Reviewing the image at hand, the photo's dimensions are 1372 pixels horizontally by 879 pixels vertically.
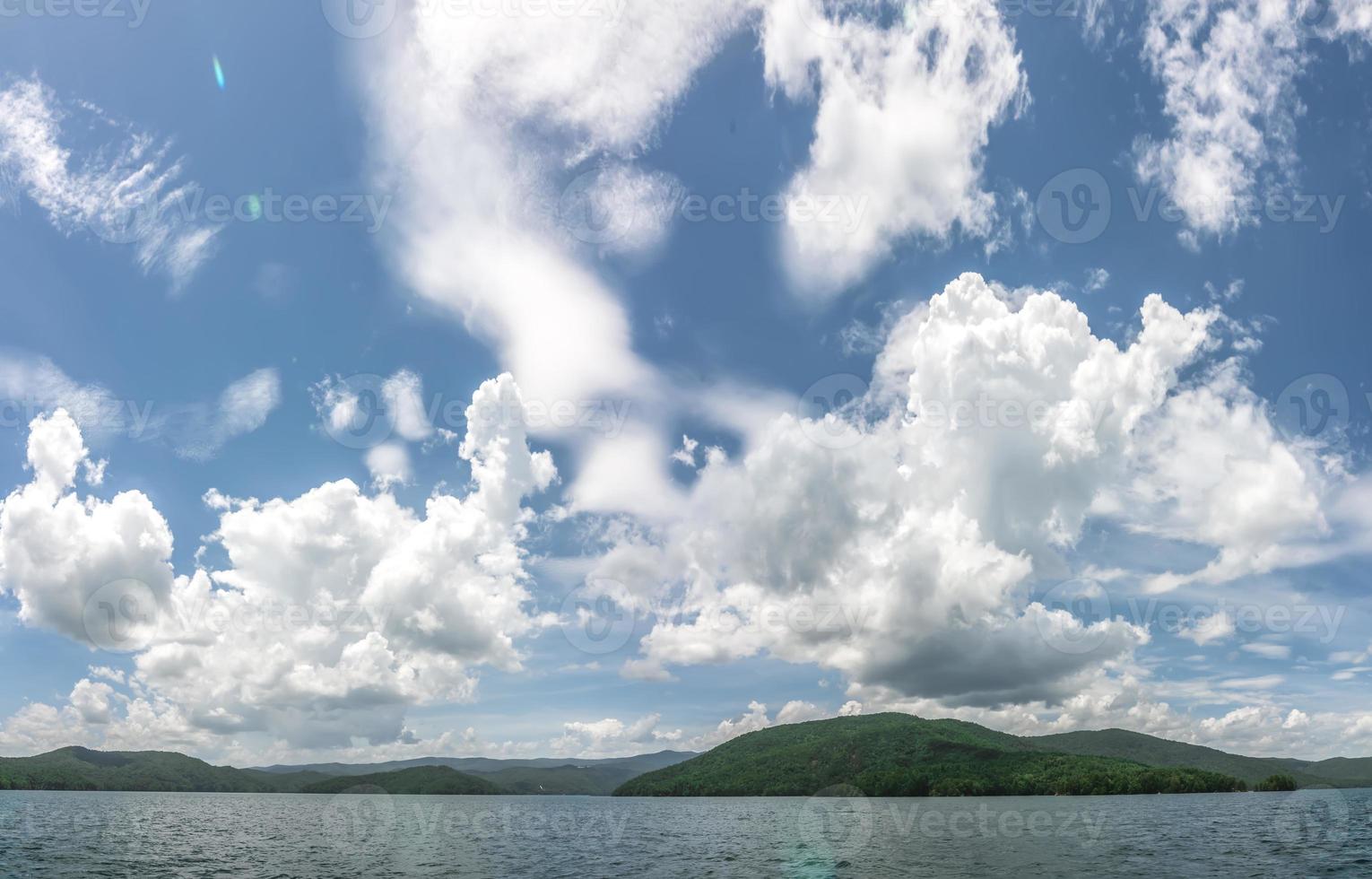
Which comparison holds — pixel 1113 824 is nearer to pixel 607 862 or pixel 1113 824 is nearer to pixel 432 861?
pixel 607 862

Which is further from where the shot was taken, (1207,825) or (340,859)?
(1207,825)

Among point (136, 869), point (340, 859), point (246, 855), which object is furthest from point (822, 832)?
point (136, 869)

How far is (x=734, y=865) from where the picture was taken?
4158 inches

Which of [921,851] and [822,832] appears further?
[822,832]

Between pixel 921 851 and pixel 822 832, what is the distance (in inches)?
2114

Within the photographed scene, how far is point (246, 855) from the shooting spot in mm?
124250

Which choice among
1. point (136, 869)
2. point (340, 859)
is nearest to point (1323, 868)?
point (340, 859)

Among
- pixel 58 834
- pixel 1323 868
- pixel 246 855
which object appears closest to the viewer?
pixel 1323 868

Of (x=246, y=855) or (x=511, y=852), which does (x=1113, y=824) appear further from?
(x=246, y=855)

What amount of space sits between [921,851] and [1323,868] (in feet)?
177

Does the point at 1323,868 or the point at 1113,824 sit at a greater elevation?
the point at 1323,868

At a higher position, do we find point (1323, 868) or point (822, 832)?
point (1323, 868)

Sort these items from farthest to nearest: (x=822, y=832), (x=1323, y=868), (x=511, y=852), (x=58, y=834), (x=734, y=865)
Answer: (x=822, y=832) < (x=58, y=834) < (x=511, y=852) < (x=734, y=865) < (x=1323, y=868)

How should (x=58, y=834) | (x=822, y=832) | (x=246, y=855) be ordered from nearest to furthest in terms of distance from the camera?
(x=246, y=855) → (x=58, y=834) → (x=822, y=832)
